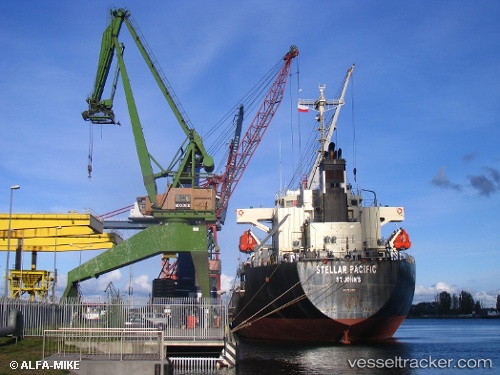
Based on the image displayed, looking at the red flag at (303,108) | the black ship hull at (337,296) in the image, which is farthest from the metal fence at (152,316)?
the red flag at (303,108)

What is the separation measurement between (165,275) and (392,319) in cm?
5123

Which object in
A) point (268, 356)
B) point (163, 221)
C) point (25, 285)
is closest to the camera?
point (268, 356)

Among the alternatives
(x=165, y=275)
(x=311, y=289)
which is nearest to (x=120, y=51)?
(x=311, y=289)

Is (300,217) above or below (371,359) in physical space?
above

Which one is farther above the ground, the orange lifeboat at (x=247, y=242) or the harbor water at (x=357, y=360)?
the orange lifeboat at (x=247, y=242)

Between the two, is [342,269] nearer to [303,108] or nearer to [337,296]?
[337,296]

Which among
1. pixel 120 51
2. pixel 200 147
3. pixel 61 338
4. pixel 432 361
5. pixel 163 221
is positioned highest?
pixel 120 51

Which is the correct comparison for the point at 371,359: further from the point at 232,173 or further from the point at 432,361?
the point at 232,173

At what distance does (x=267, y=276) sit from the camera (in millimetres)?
43562

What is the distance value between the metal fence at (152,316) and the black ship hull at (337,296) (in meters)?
5.74

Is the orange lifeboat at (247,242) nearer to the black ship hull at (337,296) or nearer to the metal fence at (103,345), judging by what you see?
the black ship hull at (337,296)

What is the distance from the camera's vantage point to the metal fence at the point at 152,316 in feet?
104

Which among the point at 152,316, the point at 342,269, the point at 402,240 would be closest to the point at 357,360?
the point at 342,269

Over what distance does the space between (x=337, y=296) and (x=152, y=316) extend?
12.9m
